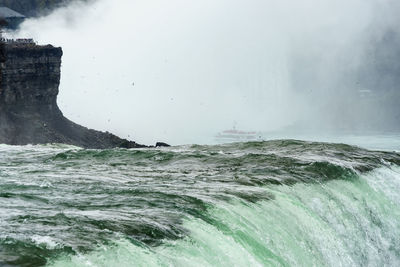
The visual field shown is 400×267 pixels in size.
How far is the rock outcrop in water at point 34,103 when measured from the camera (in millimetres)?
85625

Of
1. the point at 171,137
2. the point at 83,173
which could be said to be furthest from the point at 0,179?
the point at 171,137

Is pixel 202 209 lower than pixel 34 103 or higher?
lower

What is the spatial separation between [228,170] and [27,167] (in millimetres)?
7162

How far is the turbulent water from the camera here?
601 inches

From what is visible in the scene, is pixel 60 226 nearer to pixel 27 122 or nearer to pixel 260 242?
pixel 260 242

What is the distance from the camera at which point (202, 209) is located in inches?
747

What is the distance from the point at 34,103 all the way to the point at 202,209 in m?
75.6

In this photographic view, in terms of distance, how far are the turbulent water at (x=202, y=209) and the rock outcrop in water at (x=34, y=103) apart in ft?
177

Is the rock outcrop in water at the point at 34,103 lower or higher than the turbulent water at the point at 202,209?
higher

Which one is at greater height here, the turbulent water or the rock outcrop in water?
the rock outcrop in water

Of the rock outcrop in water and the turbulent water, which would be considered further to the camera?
the rock outcrop in water

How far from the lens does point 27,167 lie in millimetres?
28406

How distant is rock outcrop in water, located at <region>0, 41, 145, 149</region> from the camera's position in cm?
8562

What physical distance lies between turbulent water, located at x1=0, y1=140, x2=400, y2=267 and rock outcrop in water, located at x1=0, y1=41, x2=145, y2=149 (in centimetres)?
5408
